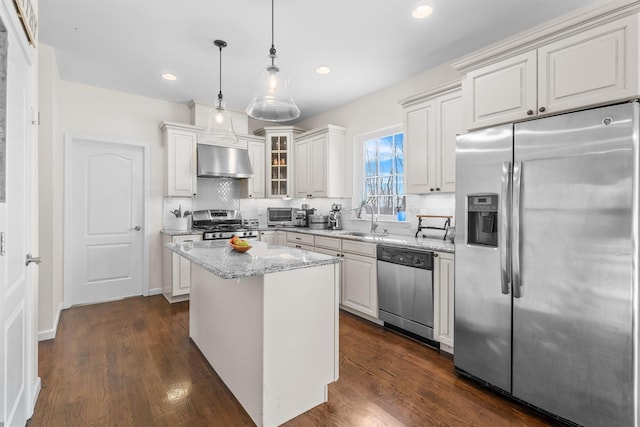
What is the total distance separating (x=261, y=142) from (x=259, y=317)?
3.77m

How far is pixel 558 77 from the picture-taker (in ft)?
6.23

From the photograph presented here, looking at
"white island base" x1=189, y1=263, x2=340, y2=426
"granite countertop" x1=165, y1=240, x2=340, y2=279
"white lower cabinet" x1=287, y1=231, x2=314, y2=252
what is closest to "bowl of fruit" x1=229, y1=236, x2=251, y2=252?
"granite countertop" x1=165, y1=240, x2=340, y2=279

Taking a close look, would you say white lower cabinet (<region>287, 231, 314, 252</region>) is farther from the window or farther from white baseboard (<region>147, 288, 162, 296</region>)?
white baseboard (<region>147, 288, 162, 296</region>)

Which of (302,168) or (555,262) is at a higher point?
(302,168)

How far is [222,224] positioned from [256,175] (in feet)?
3.10

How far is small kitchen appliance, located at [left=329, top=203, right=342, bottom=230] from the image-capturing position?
4.56m

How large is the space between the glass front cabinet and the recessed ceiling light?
2856 millimetres

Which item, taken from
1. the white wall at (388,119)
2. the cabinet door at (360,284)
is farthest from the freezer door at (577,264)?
the cabinet door at (360,284)

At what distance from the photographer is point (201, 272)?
8.75 feet

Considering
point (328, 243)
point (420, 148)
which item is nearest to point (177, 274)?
point (328, 243)

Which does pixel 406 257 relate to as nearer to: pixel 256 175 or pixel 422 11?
pixel 422 11

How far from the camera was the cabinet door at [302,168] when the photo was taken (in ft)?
15.8

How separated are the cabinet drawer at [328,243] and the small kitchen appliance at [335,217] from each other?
64cm

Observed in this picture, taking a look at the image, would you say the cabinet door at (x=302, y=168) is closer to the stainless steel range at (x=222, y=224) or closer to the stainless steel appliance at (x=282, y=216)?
the stainless steel appliance at (x=282, y=216)
